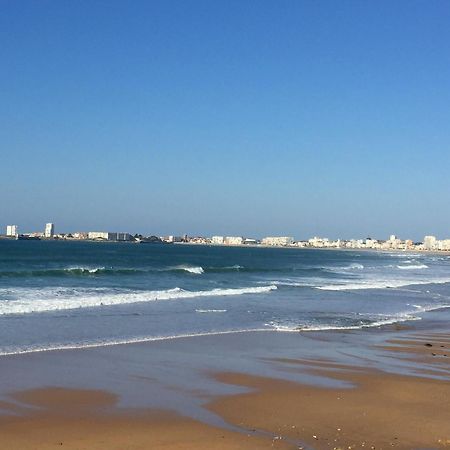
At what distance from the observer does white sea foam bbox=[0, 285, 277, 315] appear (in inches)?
906

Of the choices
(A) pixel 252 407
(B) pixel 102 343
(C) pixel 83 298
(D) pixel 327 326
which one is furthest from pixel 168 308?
(A) pixel 252 407

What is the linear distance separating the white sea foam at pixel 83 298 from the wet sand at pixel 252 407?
375 inches

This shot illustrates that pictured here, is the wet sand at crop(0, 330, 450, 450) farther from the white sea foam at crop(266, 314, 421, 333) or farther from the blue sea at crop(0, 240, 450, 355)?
the white sea foam at crop(266, 314, 421, 333)

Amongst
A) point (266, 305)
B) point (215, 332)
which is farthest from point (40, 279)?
point (215, 332)

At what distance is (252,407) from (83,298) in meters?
18.6

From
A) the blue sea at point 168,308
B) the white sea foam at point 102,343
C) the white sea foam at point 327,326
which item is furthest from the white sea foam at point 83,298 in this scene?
the white sea foam at point 327,326

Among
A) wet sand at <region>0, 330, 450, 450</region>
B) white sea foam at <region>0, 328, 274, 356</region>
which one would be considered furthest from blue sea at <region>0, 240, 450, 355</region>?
wet sand at <region>0, 330, 450, 450</region>

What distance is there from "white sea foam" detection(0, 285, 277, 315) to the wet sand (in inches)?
375

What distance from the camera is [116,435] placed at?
799 centimetres

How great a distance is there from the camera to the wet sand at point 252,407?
25.9 ft

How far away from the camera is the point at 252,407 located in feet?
31.8

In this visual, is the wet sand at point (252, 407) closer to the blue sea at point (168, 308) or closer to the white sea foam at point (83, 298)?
the blue sea at point (168, 308)

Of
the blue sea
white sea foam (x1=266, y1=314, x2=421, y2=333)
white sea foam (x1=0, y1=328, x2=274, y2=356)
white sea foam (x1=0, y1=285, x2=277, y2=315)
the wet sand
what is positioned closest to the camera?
the wet sand

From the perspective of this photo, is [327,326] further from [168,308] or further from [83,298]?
[83,298]
